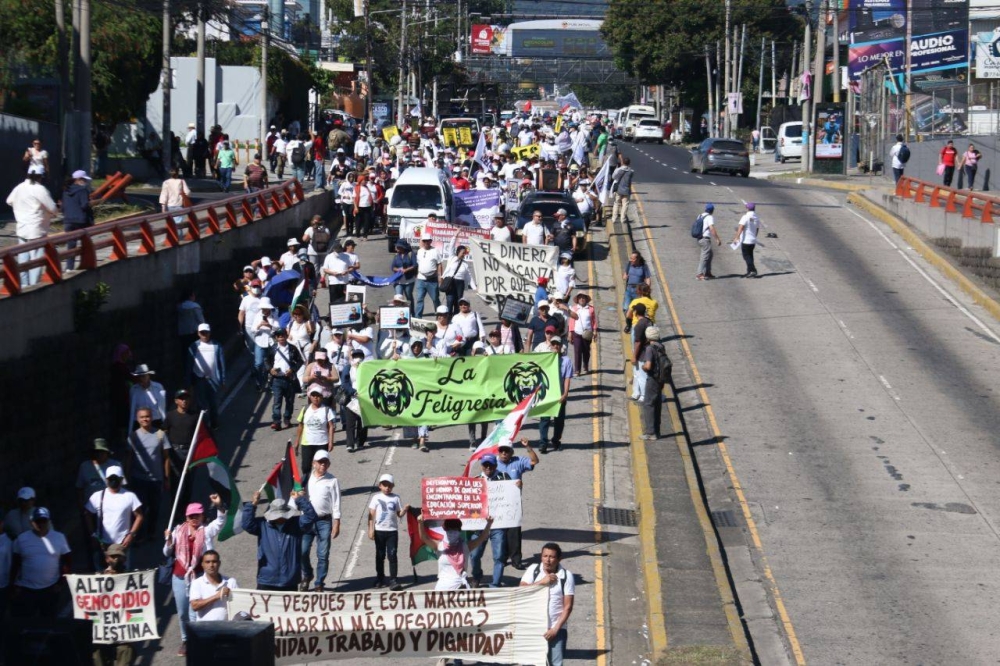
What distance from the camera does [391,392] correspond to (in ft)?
60.1

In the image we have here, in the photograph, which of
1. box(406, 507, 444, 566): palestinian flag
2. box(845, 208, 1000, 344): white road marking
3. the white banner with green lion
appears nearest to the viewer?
box(406, 507, 444, 566): palestinian flag

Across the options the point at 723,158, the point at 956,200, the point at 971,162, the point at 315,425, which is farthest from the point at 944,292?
the point at 723,158

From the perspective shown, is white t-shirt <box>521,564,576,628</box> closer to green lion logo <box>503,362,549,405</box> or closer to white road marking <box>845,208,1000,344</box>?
green lion logo <box>503,362,549,405</box>

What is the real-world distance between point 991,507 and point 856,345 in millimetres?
8301

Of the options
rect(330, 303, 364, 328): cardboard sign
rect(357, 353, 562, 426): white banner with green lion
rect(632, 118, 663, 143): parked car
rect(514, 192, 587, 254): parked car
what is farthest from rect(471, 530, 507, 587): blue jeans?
rect(632, 118, 663, 143): parked car

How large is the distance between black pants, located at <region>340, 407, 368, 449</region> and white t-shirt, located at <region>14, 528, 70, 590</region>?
6.73 meters

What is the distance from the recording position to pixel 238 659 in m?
9.50

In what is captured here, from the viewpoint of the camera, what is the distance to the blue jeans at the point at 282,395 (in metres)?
20.2

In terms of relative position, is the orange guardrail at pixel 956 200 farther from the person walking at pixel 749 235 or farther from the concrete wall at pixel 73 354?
Result: the concrete wall at pixel 73 354

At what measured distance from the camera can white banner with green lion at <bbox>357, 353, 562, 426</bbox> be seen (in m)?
18.2

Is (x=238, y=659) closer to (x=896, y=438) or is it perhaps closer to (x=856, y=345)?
(x=896, y=438)

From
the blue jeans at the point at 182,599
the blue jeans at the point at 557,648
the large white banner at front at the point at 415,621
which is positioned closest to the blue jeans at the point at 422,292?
the blue jeans at the point at 182,599

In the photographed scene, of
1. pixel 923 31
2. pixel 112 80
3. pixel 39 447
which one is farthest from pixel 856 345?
pixel 923 31

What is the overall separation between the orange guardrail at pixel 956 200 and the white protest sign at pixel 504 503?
19.9 meters
